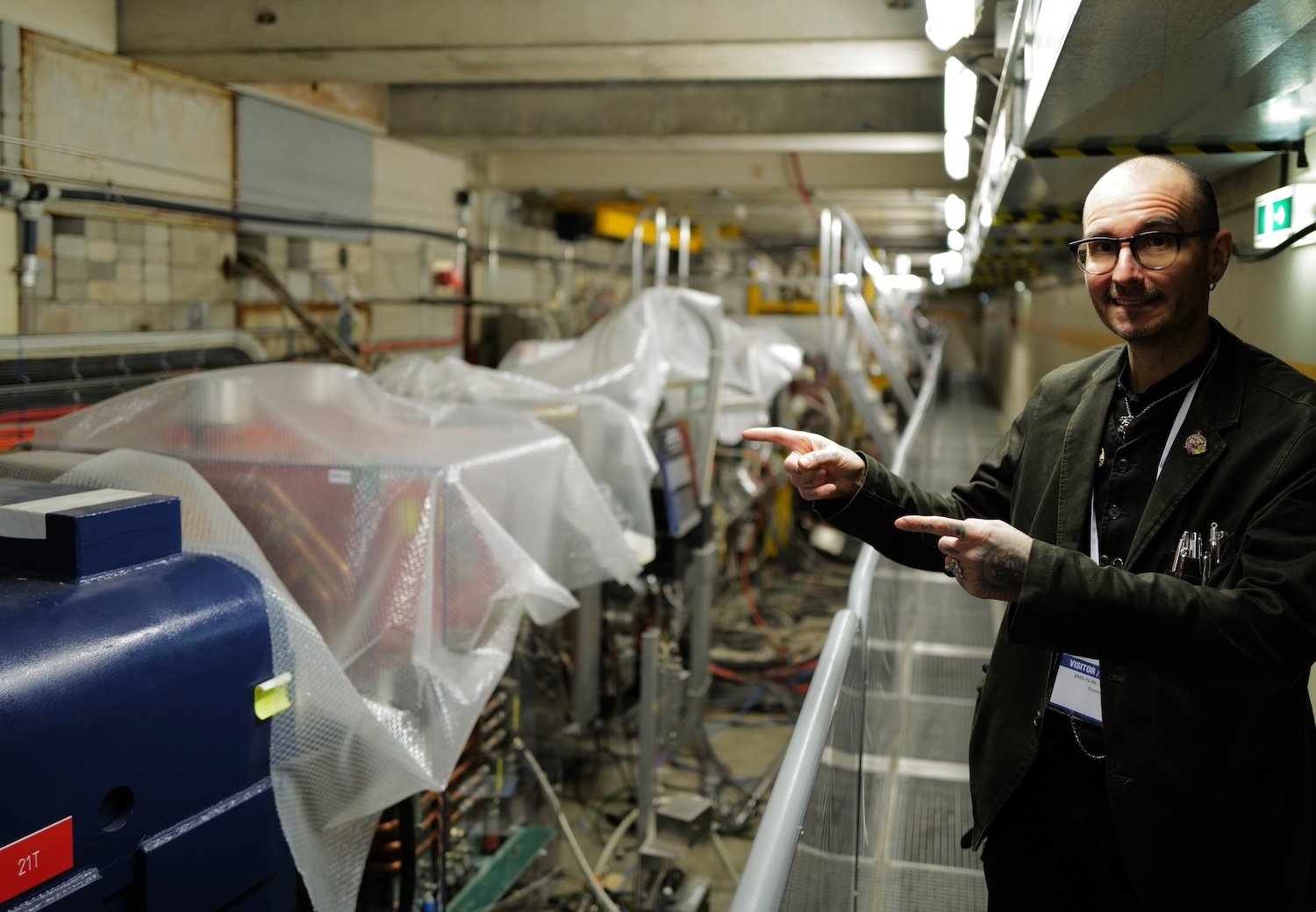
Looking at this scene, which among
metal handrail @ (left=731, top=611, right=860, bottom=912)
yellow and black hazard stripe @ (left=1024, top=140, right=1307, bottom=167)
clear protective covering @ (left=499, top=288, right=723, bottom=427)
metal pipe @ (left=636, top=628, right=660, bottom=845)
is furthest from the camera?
clear protective covering @ (left=499, top=288, right=723, bottom=427)

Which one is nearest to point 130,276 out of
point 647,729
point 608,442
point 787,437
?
point 608,442

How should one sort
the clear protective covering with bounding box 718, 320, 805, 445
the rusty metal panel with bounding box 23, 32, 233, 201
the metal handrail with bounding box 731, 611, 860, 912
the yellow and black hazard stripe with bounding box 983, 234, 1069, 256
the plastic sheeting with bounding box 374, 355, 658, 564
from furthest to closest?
the clear protective covering with bounding box 718, 320, 805, 445
the yellow and black hazard stripe with bounding box 983, 234, 1069, 256
the rusty metal panel with bounding box 23, 32, 233, 201
the plastic sheeting with bounding box 374, 355, 658, 564
the metal handrail with bounding box 731, 611, 860, 912

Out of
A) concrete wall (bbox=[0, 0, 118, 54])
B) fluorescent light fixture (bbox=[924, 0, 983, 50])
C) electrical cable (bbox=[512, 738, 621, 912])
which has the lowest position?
electrical cable (bbox=[512, 738, 621, 912])

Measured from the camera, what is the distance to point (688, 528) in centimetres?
490

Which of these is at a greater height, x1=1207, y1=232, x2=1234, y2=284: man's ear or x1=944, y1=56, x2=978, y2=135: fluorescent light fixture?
x1=944, y1=56, x2=978, y2=135: fluorescent light fixture

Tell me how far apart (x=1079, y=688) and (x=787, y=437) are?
0.60 metres

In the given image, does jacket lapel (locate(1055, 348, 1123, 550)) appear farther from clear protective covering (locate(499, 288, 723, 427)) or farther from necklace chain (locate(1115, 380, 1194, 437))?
clear protective covering (locate(499, 288, 723, 427))

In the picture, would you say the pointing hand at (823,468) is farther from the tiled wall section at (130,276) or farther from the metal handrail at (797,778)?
the tiled wall section at (130,276)

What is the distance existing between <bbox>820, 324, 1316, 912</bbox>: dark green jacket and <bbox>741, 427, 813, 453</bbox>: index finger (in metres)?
0.38

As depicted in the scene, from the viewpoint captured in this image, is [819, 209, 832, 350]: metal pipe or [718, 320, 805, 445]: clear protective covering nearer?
[718, 320, 805, 445]: clear protective covering

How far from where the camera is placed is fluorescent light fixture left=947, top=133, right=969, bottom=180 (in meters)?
4.17

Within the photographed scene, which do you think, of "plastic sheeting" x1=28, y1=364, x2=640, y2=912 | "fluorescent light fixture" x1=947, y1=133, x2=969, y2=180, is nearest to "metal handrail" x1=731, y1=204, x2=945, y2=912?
"plastic sheeting" x1=28, y1=364, x2=640, y2=912

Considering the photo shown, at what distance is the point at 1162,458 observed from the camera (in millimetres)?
1526

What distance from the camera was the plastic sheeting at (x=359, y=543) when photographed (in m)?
2.29
